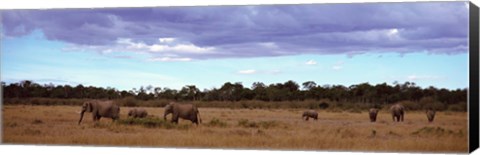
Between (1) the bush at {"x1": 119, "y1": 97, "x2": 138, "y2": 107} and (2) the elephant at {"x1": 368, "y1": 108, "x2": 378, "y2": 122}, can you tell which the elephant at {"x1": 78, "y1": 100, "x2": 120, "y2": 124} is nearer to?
(1) the bush at {"x1": 119, "y1": 97, "x2": 138, "y2": 107}

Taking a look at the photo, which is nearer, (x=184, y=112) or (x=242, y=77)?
(x=242, y=77)

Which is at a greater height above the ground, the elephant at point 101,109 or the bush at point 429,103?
the bush at point 429,103

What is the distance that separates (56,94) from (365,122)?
22.6 ft

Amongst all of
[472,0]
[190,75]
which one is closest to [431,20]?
[472,0]

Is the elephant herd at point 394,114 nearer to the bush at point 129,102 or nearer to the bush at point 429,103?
the bush at point 429,103

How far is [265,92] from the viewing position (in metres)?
24.4

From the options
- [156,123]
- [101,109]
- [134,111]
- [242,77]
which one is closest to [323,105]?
[242,77]

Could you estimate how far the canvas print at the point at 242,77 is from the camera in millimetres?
22969

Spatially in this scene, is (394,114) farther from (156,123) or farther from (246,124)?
(156,123)

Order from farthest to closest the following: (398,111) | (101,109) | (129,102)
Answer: (101,109) → (129,102) → (398,111)

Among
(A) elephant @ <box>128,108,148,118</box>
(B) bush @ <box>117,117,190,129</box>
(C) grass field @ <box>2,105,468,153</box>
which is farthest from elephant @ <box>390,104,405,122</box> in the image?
(A) elephant @ <box>128,108,148,118</box>

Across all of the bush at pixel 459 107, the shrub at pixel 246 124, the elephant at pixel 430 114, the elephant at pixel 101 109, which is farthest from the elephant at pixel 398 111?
the elephant at pixel 101 109

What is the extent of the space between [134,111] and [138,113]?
232mm

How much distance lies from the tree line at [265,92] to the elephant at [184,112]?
0.65 feet
